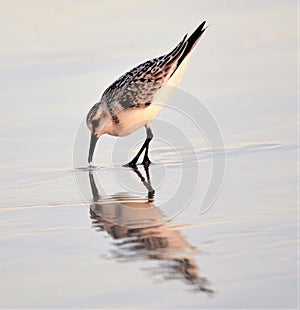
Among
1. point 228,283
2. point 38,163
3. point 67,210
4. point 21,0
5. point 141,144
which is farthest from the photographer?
point 21,0

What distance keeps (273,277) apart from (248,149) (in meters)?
3.03

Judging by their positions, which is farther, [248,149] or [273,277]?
[248,149]

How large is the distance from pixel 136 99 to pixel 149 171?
3.60 ft

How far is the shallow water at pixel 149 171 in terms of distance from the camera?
16.7 ft

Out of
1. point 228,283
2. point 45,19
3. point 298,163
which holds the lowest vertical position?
point 228,283

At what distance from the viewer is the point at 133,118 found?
→ 8633mm

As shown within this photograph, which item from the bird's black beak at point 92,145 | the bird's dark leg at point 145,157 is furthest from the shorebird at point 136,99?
the bird's dark leg at point 145,157

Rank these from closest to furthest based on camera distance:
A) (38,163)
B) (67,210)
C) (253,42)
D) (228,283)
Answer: (228,283) → (67,210) → (38,163) → (253,42)

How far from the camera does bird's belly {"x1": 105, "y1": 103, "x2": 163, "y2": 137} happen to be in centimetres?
857

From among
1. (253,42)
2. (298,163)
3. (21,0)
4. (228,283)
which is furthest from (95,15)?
(228,283)

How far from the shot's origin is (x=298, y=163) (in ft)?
24.3

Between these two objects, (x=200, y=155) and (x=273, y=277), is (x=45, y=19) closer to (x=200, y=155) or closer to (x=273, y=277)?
(x=200, y=155)

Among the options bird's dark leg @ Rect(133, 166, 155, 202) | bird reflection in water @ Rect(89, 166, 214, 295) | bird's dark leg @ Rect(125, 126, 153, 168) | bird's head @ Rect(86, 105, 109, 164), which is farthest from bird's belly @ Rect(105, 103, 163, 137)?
bird reflection in water @ Rect(89, 166, 214, 295)

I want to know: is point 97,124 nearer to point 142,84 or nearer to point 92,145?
point 92,145
